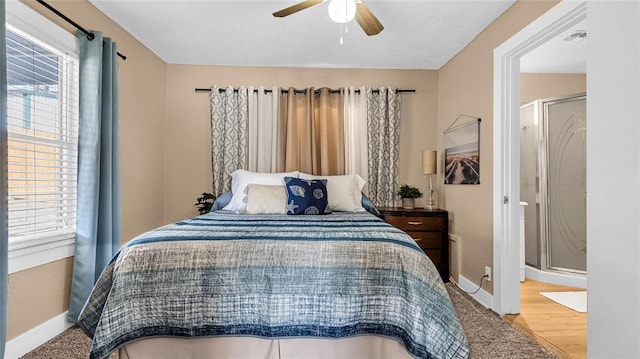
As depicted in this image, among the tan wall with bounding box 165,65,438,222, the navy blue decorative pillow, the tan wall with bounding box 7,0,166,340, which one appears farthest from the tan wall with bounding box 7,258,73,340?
the navy blue decorative pillow

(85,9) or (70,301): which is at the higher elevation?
(85,9)

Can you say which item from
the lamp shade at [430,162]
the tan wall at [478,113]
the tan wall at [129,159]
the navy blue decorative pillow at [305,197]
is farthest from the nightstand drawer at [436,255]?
the tan wall at [129,159]

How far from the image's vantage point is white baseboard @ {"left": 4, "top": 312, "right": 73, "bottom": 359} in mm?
1890

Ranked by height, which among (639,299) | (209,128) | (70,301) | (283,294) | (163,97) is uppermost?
(163,97)

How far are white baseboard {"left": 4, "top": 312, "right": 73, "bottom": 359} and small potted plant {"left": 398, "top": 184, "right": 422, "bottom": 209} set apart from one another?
3214mm

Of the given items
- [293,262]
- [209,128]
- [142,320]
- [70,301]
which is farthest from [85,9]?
[293,262]

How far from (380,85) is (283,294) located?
3.09 metres

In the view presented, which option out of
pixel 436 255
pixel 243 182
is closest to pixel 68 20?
pixel 243 182

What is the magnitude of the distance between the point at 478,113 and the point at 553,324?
1.84m

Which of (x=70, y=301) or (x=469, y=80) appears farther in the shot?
(x=469, y=80)

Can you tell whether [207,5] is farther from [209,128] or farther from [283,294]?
[283,294]

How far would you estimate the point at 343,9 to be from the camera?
2105mm

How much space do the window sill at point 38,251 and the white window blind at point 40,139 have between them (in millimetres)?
20

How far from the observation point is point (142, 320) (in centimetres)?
151
